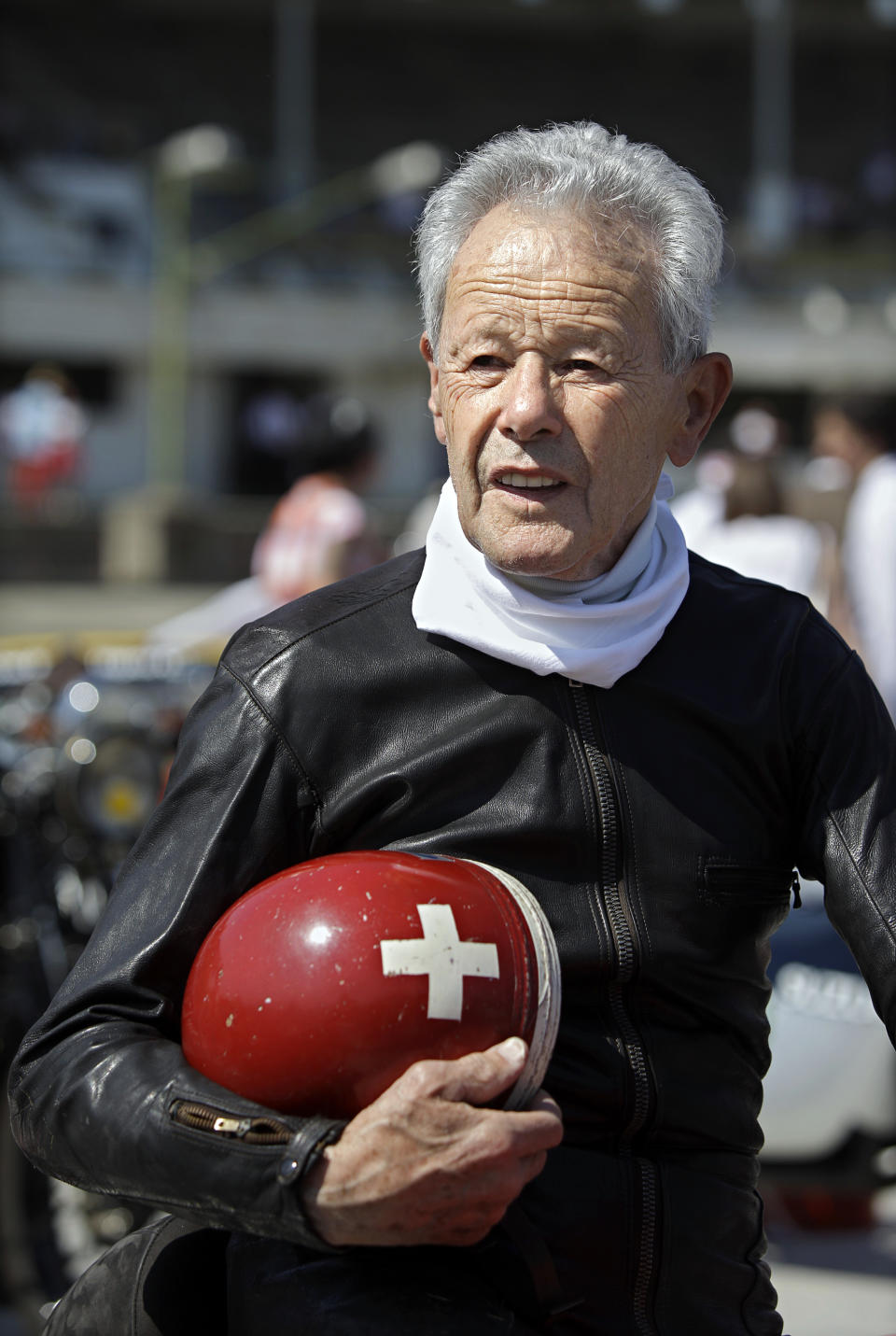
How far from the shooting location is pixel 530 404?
6.43 feet

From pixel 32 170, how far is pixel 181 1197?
34.2 m

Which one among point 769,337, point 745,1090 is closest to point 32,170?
point 769,337

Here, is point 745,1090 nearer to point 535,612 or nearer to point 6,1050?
point 535,612

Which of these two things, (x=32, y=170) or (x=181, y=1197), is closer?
(x=181, y=1197)

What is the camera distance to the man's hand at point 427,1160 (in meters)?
1.57

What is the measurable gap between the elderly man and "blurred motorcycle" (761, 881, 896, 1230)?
7.64 feet

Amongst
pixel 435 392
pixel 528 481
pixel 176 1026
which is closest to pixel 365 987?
pixel 176 1026

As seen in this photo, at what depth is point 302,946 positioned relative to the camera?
169 centimetres

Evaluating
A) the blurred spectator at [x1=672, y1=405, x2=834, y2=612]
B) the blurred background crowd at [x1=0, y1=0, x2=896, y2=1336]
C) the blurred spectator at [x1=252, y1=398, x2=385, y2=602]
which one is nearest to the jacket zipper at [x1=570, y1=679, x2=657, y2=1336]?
the blurred spectator at [x1=672, y1=405, x2=834, y2=612]

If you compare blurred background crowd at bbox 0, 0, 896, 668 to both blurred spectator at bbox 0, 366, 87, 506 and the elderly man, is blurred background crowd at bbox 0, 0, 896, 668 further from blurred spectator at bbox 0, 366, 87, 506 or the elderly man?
the elderly man

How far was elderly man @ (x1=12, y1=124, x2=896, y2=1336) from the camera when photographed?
72.2 inches

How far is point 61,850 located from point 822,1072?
1.93 metres

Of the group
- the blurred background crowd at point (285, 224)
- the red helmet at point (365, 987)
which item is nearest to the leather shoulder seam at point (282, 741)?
the red helmet at point (365, 987)

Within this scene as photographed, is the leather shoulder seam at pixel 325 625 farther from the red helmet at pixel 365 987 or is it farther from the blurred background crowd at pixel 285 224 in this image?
the blurred background crowd at pixel 285 224
